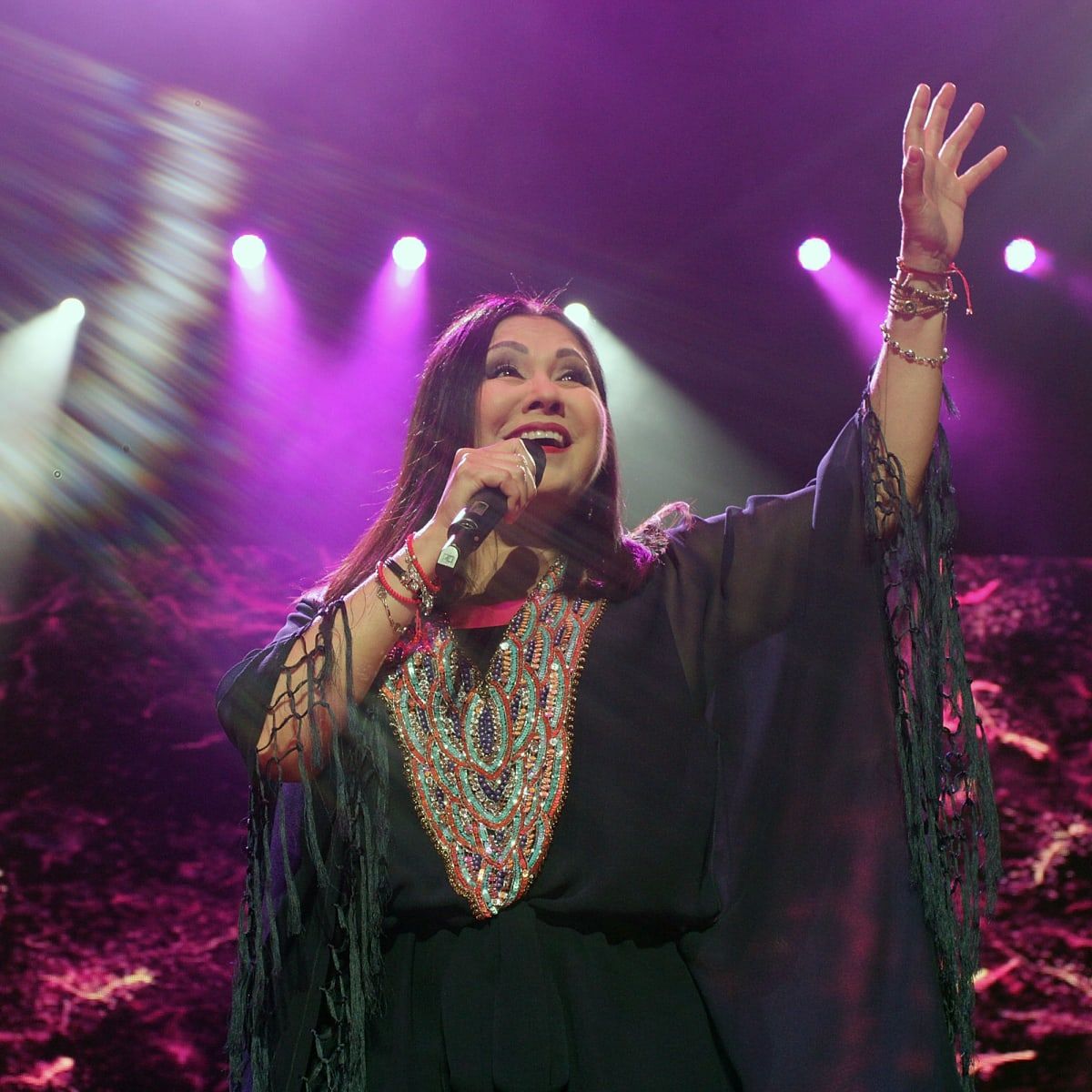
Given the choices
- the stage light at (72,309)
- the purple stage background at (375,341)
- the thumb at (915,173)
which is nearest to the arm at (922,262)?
the thumb at (915,173)

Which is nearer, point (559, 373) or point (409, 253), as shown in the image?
point (559, 373)

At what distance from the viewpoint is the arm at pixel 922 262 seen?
1.23m

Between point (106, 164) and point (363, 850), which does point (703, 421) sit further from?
point (363, 850)

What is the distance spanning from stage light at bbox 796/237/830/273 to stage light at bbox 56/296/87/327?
2.07m

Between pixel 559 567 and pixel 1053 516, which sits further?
pixel 1053 516

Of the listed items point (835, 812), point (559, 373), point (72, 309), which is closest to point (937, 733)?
point (835, 812)

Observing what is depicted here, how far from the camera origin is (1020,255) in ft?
9.64

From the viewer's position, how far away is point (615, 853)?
47.6 inches

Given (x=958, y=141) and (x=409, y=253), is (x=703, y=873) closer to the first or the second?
(x=958, y=141)

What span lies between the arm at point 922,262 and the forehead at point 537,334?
558 mm

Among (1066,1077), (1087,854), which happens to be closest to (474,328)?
(1087,854)

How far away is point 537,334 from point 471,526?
1.86 ft

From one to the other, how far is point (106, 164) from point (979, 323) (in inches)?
95.2

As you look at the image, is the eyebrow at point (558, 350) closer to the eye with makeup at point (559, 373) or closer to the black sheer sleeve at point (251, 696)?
the eye with makeup at point (559, 373)
